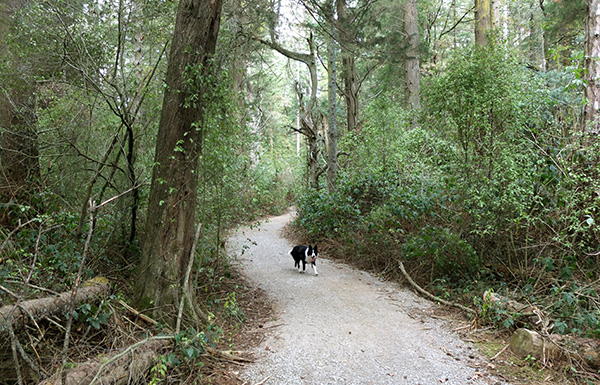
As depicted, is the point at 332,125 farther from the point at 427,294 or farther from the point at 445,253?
the point at 427,294

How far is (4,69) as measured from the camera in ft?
17.6

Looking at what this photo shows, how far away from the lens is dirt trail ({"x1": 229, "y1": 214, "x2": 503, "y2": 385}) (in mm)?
3639

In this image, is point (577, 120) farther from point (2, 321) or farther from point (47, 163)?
point (47, 163)

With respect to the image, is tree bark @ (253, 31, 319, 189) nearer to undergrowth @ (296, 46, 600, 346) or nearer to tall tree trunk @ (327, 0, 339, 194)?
tall tree trunk @ (327, 0, 339, 194)

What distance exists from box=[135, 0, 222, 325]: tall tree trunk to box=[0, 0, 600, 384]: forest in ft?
0.07

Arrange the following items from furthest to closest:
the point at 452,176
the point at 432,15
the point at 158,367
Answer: the point at 432,15
the point at 452,176
the point at 158,367

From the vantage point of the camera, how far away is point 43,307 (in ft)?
10.2

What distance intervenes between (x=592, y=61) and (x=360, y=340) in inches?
232

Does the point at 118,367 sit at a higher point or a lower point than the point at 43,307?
lower

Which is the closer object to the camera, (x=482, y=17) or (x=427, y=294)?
(x=427, y=294)

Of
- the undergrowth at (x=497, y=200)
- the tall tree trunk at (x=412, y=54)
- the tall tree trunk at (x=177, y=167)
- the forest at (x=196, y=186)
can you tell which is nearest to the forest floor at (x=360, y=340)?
the forest at (x=196, y=186)

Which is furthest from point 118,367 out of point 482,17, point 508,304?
point 482,17

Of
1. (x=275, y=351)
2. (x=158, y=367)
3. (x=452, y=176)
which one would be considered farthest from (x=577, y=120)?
(x=158, y=367)

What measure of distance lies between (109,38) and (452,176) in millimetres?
6492
